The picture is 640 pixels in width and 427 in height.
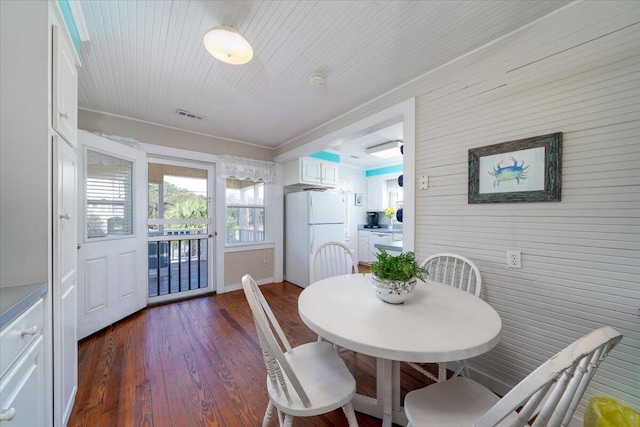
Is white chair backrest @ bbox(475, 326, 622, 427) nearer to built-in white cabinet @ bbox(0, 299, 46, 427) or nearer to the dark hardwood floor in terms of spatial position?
the dark hardwood floor

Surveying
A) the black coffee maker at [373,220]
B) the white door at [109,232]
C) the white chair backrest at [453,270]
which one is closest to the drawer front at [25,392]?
the white door at [109,232]

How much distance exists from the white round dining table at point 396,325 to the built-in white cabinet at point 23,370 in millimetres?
1004

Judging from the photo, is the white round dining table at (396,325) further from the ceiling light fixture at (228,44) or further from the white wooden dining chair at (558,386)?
the ceiling light fixture at (228,44)

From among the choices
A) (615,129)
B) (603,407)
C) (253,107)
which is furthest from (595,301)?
(253,107)

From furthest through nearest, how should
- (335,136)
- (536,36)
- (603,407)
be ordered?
(335,136)
(536,36)
(603,407)

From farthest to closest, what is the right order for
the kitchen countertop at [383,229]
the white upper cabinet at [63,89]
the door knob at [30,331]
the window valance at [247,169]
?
the kitchen countertop at [383,229]
the window valance at [247,169]
the white upper cabinet at [63,89]
the door knob at [30,331]

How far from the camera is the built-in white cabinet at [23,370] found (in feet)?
2.49

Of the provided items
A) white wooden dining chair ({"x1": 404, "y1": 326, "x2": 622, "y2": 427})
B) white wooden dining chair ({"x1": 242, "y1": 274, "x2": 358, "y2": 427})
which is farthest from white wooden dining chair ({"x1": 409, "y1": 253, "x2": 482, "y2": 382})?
white wooden dining chair ({"x1": 404, "y1": 326, "x2": 622, "y2": 427})

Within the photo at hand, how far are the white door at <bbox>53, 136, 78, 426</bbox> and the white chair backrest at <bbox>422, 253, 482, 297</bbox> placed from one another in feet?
7.41

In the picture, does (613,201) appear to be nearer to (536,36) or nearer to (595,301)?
(595,301)

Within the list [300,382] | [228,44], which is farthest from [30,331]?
[228,44]

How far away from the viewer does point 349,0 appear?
1.35 m

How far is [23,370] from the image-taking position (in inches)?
34.9

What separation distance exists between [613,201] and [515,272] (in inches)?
24.4
